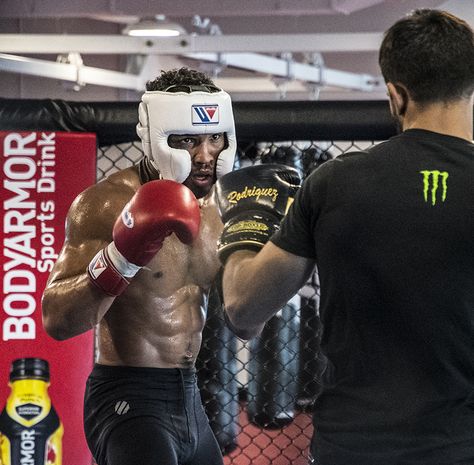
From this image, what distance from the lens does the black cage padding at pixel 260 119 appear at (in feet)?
8.50

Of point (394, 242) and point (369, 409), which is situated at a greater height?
point (394, 242)

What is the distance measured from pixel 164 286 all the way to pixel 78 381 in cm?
59

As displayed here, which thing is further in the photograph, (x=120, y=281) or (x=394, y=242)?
(x=120, y=281)

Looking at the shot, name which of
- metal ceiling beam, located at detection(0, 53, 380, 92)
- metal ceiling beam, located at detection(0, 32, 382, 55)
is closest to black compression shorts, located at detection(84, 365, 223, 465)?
metal ceiling beam, located at detection(0, 53, 380, 92)

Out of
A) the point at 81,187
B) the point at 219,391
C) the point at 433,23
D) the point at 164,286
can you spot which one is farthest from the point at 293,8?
the point at 433,23

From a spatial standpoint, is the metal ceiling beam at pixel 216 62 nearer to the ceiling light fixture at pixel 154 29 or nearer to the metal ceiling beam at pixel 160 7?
the metal ceiling beam at pixel 160 7

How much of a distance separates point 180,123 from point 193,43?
316 cm

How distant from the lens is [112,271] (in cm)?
184

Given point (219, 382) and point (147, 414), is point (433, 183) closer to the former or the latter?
point (147, 414)

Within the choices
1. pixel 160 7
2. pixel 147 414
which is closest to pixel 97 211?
pixel 147 414

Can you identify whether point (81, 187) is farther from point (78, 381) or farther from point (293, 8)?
point (293, 8)

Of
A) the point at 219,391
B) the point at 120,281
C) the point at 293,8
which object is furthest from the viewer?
the point at 293,8

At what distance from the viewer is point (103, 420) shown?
2.04 metres

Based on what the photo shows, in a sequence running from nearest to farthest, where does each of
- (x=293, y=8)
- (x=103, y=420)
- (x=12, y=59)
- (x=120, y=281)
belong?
(x=120, y=281), (x=103, y=420), (x=12, y=59), (x=293, y=8)
